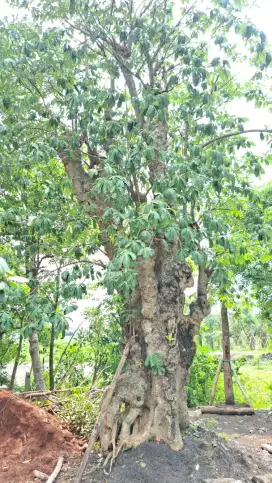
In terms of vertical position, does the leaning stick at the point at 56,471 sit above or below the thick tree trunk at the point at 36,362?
below

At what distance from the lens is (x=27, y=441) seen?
14.7 feet

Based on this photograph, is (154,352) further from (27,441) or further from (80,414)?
(27,441)

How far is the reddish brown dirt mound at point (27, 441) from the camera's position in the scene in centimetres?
416

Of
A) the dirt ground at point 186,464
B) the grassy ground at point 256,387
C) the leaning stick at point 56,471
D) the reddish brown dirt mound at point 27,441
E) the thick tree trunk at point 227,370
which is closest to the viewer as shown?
the dirt ground at point 186,464

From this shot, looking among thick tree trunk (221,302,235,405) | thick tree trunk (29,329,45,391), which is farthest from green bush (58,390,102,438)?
thick tree trunk (221,302,235,405)

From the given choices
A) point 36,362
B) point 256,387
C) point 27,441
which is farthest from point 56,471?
point 256,387

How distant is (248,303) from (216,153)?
422 centimetres

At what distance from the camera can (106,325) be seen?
693cm

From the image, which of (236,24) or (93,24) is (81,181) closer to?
(93,24)

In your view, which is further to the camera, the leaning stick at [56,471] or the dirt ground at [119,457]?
the leaning stick at [56,471]

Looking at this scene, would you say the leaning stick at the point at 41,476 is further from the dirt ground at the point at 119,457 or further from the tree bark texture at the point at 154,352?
the tree bark texture at the point at 154,352

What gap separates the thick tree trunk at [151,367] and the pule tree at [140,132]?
10 mm

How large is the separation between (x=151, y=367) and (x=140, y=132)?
7.28 ft

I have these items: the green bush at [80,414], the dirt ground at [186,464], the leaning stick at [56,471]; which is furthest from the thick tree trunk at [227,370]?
the leaning stick at [56,471]
